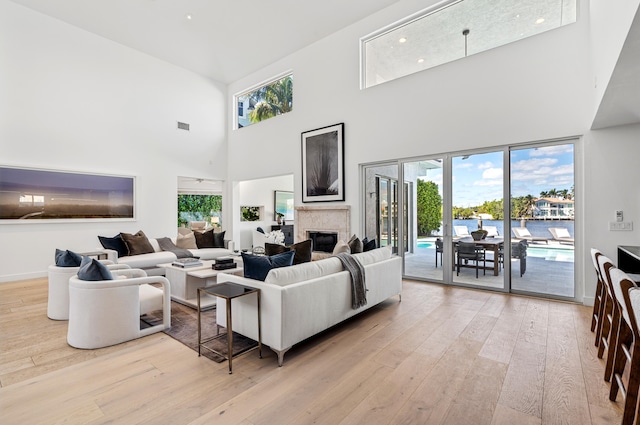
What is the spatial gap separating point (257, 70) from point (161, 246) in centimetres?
540

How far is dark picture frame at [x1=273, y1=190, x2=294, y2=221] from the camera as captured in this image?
10.5m

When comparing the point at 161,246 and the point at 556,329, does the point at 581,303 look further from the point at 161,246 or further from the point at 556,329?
the point at 161,246

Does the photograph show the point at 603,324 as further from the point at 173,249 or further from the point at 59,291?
the point at 173,249

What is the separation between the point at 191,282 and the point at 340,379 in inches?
110

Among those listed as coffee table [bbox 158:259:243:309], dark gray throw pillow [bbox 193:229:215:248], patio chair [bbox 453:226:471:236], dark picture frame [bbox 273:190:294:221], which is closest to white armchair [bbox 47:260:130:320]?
coffee table [bbox 158:259:243:309]

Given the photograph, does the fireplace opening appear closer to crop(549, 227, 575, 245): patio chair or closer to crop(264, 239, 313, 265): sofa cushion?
crop(264, 239, 313, 265): sofa cushion

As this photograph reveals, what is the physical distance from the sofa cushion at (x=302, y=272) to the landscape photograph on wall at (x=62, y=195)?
6.07 m

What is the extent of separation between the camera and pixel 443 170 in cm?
537

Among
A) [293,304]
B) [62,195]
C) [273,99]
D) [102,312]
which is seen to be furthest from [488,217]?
[62,195]

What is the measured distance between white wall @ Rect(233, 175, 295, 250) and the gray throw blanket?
647 cm

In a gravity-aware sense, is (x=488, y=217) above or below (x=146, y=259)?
above

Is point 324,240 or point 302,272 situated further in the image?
point 324,240

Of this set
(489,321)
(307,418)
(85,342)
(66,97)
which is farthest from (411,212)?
(66,97)

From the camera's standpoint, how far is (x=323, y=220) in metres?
7.00
